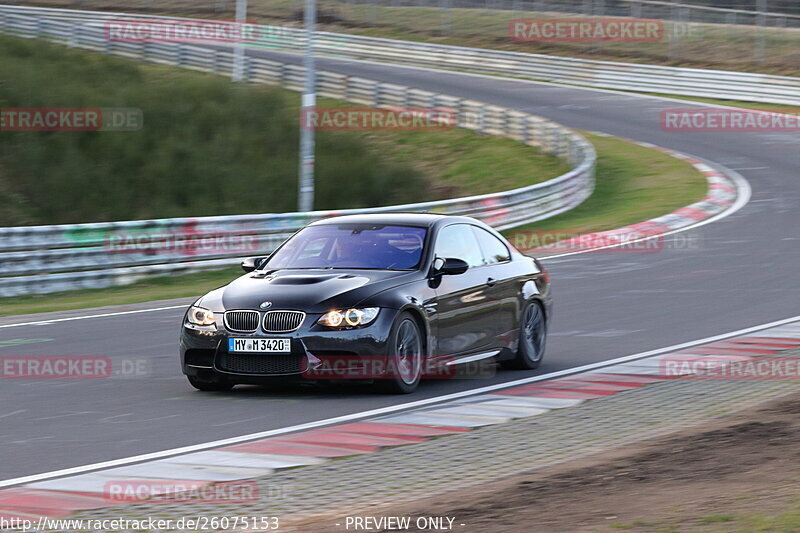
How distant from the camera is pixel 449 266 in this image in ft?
34.4

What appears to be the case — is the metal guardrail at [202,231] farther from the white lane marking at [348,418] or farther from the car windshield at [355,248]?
the white lane marking at [348,418]

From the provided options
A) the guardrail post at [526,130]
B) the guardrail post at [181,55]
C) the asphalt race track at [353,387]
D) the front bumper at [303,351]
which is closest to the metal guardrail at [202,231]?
the guardrail post at [526,130]

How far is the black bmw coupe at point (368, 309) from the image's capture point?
972 centimetres

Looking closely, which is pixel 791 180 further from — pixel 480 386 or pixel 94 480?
pixel 94 480

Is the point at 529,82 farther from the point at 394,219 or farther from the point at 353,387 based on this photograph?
the point at 353,387

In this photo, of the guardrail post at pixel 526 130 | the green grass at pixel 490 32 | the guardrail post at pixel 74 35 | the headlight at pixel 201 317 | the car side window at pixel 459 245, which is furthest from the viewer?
the green grass at pixel 490 32

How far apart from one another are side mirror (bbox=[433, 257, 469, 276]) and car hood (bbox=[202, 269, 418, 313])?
0.26 metres

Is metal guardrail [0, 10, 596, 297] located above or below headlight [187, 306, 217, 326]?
below

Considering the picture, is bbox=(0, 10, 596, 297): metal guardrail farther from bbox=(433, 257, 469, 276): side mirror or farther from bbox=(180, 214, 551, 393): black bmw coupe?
bbox=(433, 257, 469, 276): side mirror

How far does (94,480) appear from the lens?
7.06m

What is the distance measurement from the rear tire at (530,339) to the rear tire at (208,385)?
9.24 ft

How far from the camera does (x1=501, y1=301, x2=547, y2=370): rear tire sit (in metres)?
11.7

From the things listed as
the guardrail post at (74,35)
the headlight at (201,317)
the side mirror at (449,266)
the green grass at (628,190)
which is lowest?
the green grass at (628,190)

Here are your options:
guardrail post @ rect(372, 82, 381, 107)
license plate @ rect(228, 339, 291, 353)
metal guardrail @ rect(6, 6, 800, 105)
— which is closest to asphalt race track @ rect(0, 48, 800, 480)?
license plate @ rect(228, 339, 291, 353)
